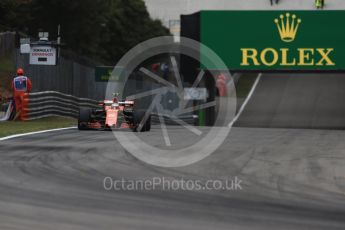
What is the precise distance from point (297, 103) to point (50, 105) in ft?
62.7

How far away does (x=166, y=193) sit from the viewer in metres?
7.91

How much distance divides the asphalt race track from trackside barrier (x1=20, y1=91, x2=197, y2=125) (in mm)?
8383

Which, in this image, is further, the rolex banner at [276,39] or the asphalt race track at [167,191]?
the rolex banner at [276,39]

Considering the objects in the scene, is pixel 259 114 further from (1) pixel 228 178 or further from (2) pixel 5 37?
(1) pixel 228 178

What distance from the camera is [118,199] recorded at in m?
7.48

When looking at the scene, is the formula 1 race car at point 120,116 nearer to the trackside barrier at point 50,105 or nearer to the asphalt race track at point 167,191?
the asphalt race track at point 167,191

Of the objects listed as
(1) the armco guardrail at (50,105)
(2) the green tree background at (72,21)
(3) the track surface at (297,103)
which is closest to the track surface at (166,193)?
(1) the armco guardrail at (50,105)

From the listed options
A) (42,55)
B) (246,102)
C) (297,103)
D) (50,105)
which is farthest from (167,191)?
(246,102)

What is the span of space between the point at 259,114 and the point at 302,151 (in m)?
24.5

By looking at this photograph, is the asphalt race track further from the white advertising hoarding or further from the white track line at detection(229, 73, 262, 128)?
the white track line at detection(229, 73, 262, 128)

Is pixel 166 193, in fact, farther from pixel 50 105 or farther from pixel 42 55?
pixel 42 55

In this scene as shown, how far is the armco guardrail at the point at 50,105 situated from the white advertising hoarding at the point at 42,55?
1.11 m

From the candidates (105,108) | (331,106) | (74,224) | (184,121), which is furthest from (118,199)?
(331,106)

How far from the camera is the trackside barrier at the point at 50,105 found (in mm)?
23078
